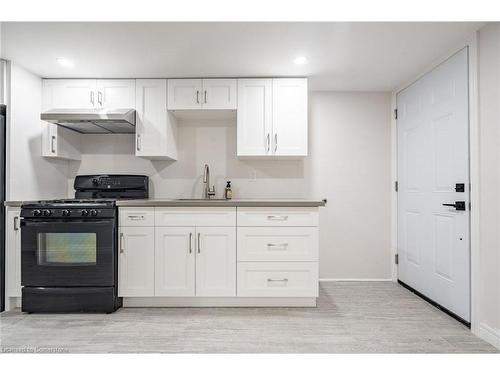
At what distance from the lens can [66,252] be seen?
2559mm

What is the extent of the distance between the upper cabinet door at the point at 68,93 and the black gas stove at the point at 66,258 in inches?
41.6

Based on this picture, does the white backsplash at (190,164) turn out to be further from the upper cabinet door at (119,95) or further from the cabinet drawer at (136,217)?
the cabinet drawer at (136,217)

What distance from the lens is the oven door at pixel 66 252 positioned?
2.55m

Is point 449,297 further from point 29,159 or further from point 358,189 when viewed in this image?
point 29,159

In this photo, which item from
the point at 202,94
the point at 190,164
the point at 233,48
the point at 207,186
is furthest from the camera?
the point at 190,164

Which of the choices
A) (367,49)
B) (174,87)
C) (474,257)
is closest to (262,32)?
(367,49)

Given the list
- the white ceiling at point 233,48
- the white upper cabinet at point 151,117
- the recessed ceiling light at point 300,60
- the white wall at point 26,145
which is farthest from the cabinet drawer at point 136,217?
the recessed ceiling light at point 300,60

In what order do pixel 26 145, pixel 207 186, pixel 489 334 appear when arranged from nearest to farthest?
pixel 489 334
pixel 26 145
pixel 207 186

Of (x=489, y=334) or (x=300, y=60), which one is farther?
(x=300, y=60)

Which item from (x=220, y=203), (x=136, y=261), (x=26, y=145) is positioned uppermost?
(x=26, y=145)

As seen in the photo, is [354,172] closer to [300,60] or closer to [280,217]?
[280,217]

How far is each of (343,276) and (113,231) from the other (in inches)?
96.2

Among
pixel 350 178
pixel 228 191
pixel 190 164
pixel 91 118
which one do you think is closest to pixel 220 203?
pixel 228 191

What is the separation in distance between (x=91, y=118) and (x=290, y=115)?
1.81 metres
